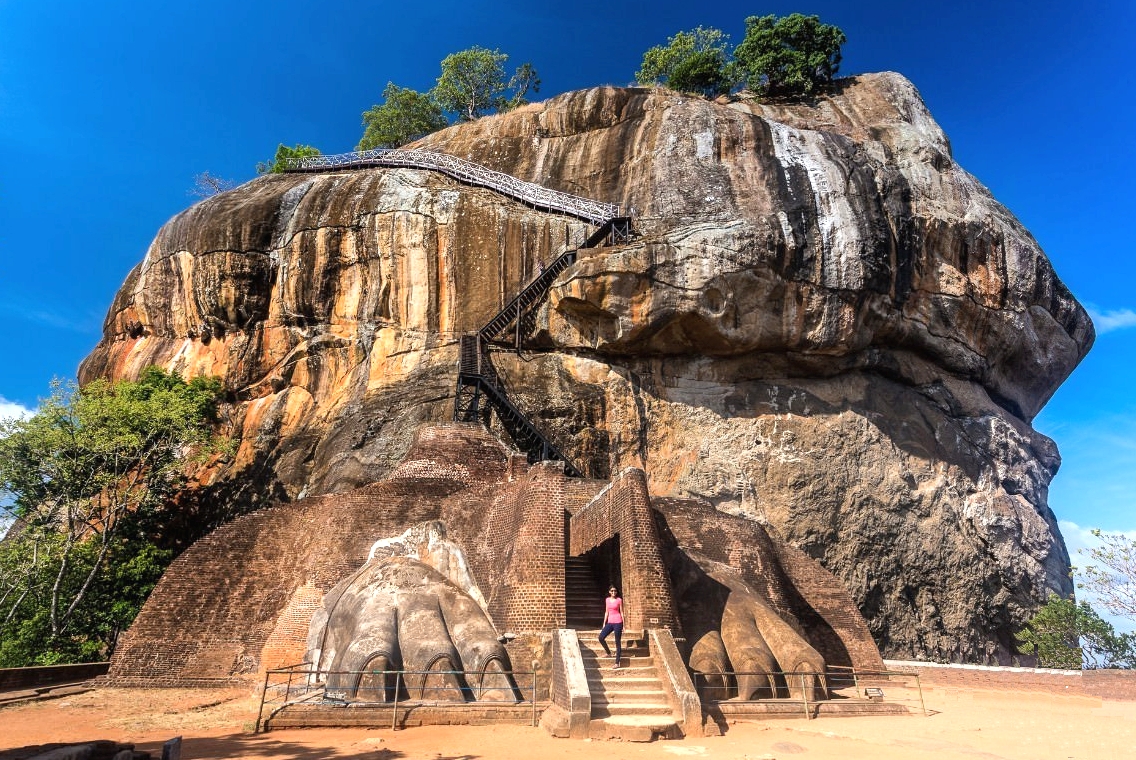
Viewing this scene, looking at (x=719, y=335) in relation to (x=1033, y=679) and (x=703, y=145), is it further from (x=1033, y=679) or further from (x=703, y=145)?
(x=1033, y=679)

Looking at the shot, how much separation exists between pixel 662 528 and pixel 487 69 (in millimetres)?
42235

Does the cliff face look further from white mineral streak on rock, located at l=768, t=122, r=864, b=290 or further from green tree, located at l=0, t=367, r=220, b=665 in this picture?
green tree, located at l=0, t=367, r=220, b=665

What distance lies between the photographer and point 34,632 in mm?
19797

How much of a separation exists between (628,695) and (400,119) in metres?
45.5

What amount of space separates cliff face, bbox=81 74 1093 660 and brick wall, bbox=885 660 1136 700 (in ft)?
23.1

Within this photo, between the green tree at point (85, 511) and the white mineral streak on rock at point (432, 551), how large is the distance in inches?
406

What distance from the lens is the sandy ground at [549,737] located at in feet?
27.7

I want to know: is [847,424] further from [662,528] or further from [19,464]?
[19,464]

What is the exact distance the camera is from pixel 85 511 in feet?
76.5

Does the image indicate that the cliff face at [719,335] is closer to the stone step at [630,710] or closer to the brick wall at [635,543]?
the brick wall at [635,543]

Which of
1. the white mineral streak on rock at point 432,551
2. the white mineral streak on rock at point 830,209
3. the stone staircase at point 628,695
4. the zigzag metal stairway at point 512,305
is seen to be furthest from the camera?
the white mineral streak on rock at point 830,209

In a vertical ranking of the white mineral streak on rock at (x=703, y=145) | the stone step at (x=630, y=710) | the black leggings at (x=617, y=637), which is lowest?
the stone step at (x=630, y=710)

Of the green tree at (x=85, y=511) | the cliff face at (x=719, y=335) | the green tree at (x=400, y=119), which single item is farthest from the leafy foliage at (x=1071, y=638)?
the green tree at (x=400, y=119)

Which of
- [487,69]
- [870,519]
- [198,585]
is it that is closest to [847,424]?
[870,519]
